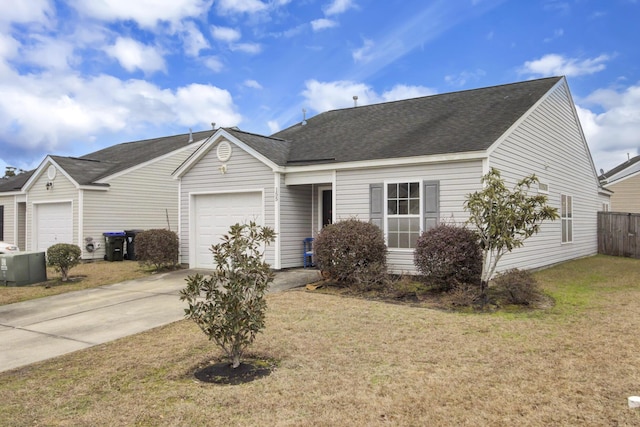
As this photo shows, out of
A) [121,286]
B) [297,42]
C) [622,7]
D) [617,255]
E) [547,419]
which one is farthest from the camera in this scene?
[617,255]

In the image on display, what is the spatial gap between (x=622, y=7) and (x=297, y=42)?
9385mm

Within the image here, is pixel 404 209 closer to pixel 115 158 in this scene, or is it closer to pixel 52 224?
pixel 52 224

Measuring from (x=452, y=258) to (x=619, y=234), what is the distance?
1329cm

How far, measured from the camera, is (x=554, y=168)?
13750mm

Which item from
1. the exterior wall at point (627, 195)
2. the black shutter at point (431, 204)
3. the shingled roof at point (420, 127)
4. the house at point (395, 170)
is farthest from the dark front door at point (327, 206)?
the exterior wall at point (627, 195)

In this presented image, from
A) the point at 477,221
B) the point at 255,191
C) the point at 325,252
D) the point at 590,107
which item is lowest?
the point at 325,252

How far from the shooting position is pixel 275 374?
15.3ft

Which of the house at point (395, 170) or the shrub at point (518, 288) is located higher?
the house at point (395, 170)

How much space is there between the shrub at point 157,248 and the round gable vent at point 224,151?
273 centimetres

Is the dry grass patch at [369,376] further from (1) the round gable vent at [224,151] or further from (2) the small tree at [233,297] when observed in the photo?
(1) the round gable vent at [224,151]

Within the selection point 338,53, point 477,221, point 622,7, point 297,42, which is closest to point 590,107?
point 622,7

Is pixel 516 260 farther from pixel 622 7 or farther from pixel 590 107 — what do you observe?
pixel 590 107

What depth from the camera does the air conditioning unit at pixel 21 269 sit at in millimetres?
11406

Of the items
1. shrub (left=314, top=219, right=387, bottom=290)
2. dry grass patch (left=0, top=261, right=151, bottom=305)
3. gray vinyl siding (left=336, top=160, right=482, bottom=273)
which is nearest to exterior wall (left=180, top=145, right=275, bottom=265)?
dry grass patch (left=0, top=261, right=151, bottom=305)
